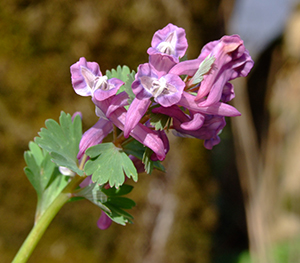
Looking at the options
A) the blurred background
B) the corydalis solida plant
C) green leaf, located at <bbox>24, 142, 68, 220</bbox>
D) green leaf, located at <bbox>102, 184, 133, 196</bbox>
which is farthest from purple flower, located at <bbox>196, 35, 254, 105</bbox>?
the blurred background

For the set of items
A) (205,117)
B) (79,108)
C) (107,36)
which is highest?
(107,36)

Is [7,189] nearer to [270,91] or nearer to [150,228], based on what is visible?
[150,228]

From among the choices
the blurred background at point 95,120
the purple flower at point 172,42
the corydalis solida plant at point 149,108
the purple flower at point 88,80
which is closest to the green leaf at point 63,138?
the corydalis solida plant at point 149,108

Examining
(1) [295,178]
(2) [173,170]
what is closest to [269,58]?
(1) [295,178]

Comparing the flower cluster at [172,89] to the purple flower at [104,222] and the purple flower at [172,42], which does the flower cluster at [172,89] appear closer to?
the purple flower at [172,42]

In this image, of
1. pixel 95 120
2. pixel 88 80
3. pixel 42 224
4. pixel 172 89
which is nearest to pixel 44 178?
pixel 42 224

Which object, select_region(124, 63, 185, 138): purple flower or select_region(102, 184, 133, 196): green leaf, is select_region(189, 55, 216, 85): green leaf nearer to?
select_region(124, 63, 185, 138): purple flower

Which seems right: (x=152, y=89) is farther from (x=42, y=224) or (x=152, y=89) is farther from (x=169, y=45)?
(x=42, y=224)
